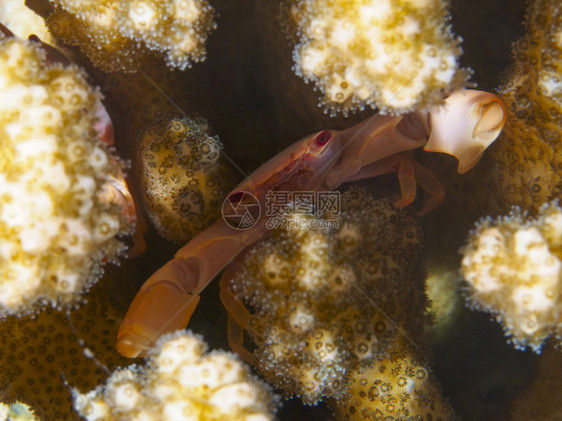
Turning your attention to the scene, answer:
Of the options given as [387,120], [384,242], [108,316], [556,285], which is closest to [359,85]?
[387,120]

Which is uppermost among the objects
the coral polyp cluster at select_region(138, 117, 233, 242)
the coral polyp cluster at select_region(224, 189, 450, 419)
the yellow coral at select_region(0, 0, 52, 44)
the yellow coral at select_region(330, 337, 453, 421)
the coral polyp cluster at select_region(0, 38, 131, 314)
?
the yellow coral at select_region(0, 0, 52, 44)

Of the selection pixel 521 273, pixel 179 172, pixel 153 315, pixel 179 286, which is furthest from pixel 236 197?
pixel 521 273

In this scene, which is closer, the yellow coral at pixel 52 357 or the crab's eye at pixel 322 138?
the yellow coral at pixel 52 357

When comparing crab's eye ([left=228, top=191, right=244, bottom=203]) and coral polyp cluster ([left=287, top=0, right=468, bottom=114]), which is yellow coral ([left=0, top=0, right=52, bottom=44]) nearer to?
crab's eye ([left=228, top=191, right=244, bottom=203])

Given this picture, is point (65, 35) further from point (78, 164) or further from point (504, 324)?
point (504, 324)

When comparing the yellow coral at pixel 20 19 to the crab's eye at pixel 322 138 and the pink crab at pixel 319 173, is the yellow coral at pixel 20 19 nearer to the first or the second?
the pink crab at pixel 319 173

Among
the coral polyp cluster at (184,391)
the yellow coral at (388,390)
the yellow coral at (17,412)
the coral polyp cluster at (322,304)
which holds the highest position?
the coral polyp cluster at (184,391)

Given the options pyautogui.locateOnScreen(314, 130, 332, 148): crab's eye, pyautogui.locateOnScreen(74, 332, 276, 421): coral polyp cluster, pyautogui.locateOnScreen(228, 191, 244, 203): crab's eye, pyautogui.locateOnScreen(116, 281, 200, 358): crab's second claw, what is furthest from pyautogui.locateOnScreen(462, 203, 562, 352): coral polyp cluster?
pyautogui.locateOnScreen(116, 281, 200, 358): crab's second claw

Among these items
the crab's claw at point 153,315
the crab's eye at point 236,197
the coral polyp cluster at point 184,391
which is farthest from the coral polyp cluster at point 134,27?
the coral polyp cluster at point 184,391
